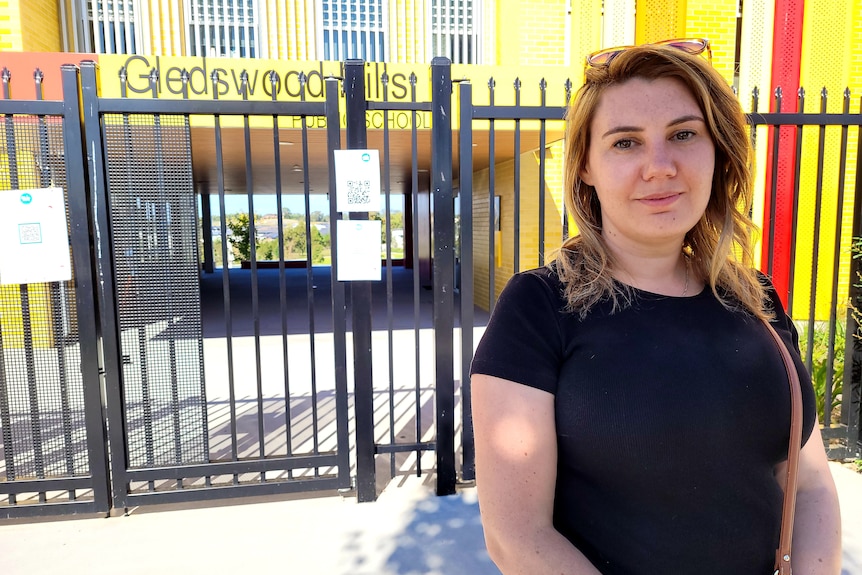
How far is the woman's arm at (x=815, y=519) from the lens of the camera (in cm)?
122

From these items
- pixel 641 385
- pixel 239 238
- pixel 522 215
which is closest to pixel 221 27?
pixel 522 215

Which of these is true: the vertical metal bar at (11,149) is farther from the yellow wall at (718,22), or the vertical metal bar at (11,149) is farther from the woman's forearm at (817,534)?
the yellow wall at (718,22)

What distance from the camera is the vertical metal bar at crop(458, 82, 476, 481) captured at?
10.5 feet

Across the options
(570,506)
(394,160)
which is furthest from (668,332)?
(394,160)

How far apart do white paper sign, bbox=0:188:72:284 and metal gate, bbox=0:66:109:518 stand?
4 cm

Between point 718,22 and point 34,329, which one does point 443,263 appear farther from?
point 718,22

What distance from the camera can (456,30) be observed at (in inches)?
401

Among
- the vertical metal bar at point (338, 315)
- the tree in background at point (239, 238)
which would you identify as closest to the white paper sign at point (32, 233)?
the vertical metal bar at point (338, 315)

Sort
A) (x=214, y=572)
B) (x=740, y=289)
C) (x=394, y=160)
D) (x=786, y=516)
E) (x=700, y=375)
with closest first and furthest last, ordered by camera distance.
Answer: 1. (x=700, y=375)
2. (x=786, y=516)
3. (x=740, y=289)
4. (x=214, y=572)
5. (x=394, y=160)

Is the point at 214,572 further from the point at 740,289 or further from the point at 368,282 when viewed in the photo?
the point at 740,289

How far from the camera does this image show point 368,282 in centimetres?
329

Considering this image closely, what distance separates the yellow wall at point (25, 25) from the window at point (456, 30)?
6.16 metres

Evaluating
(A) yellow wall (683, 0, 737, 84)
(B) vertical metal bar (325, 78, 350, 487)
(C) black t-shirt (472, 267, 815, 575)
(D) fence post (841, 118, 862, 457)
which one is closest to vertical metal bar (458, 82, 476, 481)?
(B) vertical metal bar (325, 78, 350, 487)

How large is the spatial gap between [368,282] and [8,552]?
2.40 m
